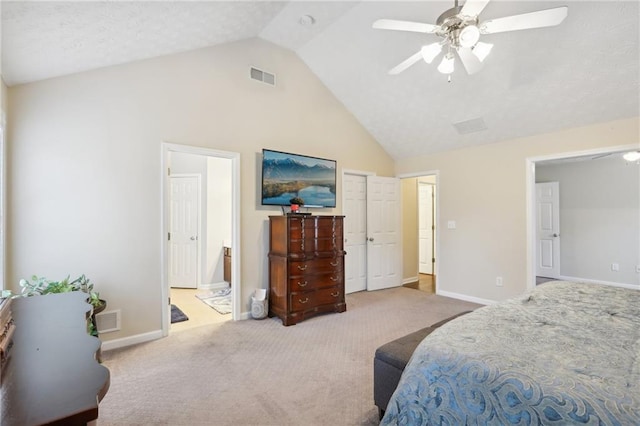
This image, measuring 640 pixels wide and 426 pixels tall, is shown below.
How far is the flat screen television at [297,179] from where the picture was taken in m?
4.05

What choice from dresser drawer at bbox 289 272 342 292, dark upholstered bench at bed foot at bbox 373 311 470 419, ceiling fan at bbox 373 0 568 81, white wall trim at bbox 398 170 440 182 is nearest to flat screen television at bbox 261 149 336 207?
dresser drawer at bbox 289 272 342 292

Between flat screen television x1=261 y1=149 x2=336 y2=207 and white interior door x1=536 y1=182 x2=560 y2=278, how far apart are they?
179 inches

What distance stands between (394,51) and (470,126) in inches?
62.0

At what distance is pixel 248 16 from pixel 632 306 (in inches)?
155

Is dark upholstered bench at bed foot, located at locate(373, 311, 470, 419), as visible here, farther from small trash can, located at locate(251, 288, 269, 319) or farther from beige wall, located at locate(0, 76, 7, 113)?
beige wall, located at locate(0, 76, 7, 113)

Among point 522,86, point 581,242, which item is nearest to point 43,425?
point 522,86

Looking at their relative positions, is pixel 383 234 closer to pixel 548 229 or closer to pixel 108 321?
pixel 548 229

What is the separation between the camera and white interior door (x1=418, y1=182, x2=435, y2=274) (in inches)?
278

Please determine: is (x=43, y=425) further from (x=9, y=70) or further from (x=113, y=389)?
(x=9, y=70)

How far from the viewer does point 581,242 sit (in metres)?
5.86

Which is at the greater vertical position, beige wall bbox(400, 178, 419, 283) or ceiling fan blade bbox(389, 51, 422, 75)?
ceiling fan blade bbox(389, 51, 422, 75)

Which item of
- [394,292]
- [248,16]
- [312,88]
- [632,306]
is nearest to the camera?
[632,306]

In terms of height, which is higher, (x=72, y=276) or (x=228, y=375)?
(x=72, y=276)

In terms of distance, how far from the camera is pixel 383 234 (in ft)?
17.8
